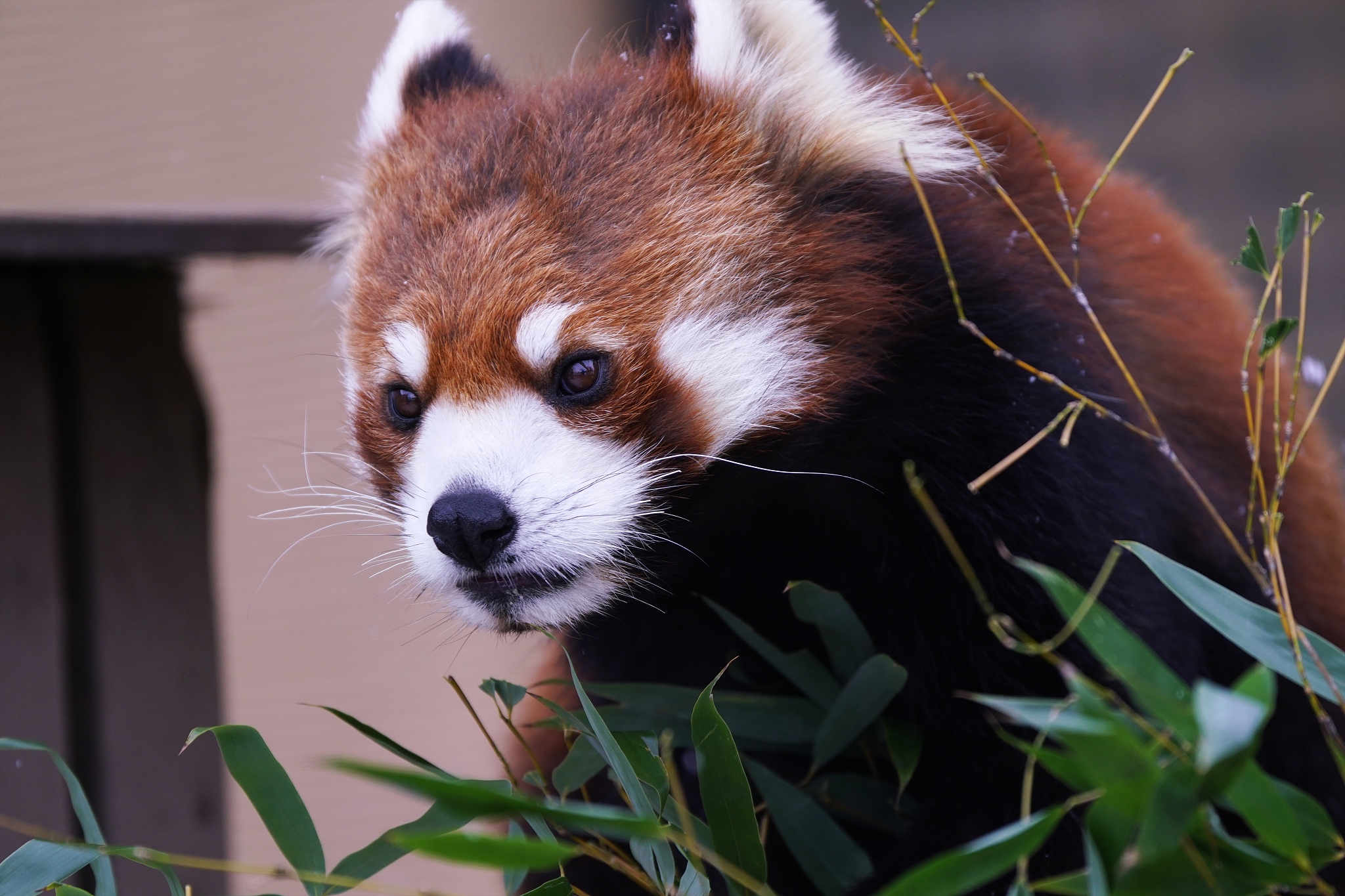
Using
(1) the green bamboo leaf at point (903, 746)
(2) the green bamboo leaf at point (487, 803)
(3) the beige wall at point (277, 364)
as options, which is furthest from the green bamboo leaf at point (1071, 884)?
(3) the beige wall at point (277, 364)

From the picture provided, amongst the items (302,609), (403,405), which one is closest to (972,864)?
(403,405)

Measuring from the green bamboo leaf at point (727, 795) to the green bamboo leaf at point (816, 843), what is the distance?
0.33m

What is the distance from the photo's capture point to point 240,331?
3.08 metres

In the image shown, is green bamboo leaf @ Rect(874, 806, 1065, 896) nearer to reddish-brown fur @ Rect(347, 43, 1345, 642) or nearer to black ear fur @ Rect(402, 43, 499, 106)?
reddish-brown fur @ Rect(347, 43, 1345, 642)

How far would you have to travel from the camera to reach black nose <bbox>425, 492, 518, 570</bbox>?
1.27m

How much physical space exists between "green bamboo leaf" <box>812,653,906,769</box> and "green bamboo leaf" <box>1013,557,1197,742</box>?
1.64 ft

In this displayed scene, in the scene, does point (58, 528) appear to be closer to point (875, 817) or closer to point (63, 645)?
point (63, 645)

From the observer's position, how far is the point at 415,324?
1.40m

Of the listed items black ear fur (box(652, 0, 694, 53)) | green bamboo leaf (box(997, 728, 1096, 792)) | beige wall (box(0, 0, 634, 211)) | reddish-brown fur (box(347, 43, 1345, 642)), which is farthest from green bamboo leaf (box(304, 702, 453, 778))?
beige wall (box(0, 0, 634, 211))

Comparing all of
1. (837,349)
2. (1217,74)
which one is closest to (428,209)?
(837,349)

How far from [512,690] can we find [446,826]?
15 cm

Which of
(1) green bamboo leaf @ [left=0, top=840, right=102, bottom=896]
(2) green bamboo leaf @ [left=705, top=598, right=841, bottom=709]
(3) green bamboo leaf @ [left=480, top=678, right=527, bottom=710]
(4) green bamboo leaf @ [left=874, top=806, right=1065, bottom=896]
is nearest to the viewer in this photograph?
(4) green bamboo leaf @ [left=874, top=806, right=1065, bottom=896]

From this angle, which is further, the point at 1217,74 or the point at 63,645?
the point at 1217,74

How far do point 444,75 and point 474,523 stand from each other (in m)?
0.82
